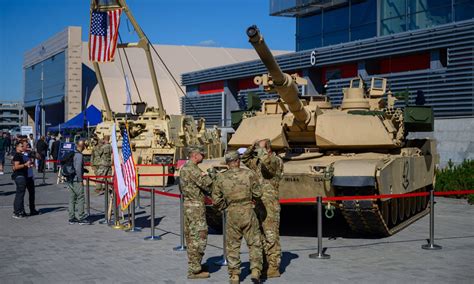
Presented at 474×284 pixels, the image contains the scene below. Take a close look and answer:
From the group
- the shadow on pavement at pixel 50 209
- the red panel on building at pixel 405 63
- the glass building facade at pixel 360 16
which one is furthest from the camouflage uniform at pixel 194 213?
the glass building facade at pixel 360 16

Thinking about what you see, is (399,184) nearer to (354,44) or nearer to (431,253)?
(431,253)

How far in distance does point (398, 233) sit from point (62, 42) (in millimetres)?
37217

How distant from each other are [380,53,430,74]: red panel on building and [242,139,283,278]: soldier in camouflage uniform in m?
16.5

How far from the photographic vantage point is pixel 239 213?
306 inches

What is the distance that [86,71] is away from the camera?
4619cm

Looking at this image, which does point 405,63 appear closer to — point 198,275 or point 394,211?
point 394,211

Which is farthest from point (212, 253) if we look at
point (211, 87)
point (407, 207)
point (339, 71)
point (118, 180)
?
point (211, 87)

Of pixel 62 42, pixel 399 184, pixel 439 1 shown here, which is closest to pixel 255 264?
pixel 399 184

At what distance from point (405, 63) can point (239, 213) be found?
18146mm

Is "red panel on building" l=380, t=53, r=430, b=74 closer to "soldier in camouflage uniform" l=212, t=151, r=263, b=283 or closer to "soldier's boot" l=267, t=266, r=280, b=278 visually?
"soldier's boot" l=267, t=266, r=280, b=278

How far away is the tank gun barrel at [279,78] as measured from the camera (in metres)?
9.02

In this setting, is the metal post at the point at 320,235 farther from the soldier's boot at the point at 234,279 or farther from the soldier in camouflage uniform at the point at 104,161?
the soldier in camouflage uniform at the point at 104,161

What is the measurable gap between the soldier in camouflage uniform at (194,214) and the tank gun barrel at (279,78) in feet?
6.29

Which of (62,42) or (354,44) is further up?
(62,42)
